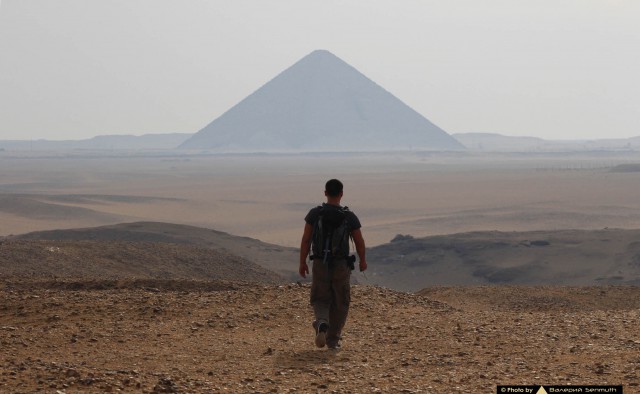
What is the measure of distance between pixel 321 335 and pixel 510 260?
21689mm

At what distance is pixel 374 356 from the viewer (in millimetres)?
7344

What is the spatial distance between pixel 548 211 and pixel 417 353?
45058mm

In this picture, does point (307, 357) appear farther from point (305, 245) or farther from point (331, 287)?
point (305, 245)

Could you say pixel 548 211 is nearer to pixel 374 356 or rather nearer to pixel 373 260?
pixel 373 260

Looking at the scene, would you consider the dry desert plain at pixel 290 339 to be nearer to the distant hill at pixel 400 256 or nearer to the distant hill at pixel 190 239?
the distant hill at pixel 400 256

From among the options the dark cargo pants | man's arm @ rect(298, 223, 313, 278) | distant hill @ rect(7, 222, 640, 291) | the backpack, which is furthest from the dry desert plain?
distant hill @ rect(7, 222, 640, 291)

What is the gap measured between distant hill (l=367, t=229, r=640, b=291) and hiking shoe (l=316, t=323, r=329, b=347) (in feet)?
58.6

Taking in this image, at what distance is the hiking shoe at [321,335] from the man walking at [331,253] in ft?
0.42

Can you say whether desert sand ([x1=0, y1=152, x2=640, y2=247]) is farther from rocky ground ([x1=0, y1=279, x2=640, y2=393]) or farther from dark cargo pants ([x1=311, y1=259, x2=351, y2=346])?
dark cargo pants ([x1=311, y1=259, x2=351, y2=346])

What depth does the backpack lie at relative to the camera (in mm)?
7883

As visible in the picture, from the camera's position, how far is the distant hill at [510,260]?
2627cm

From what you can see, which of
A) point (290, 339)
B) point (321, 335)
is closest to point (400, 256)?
point (290, 339)

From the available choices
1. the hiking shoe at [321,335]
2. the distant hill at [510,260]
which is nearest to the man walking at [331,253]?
the hiking shoe at [321,335]

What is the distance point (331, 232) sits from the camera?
25.9 ft
